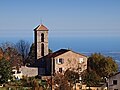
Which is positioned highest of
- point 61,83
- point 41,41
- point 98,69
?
point 41,41

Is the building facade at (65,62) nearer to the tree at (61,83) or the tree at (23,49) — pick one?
the tree at (61,83)

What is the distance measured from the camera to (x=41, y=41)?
4631 cm

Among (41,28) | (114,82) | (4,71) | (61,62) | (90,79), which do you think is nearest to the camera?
(114,82)

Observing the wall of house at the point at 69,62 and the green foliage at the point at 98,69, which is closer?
the green foliage at the point at 98,69

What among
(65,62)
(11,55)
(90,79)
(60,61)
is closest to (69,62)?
(65,62)

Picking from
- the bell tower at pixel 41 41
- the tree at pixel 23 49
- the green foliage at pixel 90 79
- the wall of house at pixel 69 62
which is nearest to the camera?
the green foliage at pixel 90 79

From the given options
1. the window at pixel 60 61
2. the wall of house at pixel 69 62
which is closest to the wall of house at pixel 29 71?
the wall of house at pixel 69 62

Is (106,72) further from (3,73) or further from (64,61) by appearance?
(3,73)

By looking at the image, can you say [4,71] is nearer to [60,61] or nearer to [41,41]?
[60,61]

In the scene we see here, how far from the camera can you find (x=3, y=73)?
1395 inches

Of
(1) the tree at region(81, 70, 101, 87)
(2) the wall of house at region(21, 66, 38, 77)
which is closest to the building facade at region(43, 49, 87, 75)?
(2) the wall of house at region(21, 66, 38, 77)

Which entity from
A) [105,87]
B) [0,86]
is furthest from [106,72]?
[0,86]

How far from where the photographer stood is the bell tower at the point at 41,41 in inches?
1810

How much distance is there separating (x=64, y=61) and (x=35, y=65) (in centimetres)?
436
